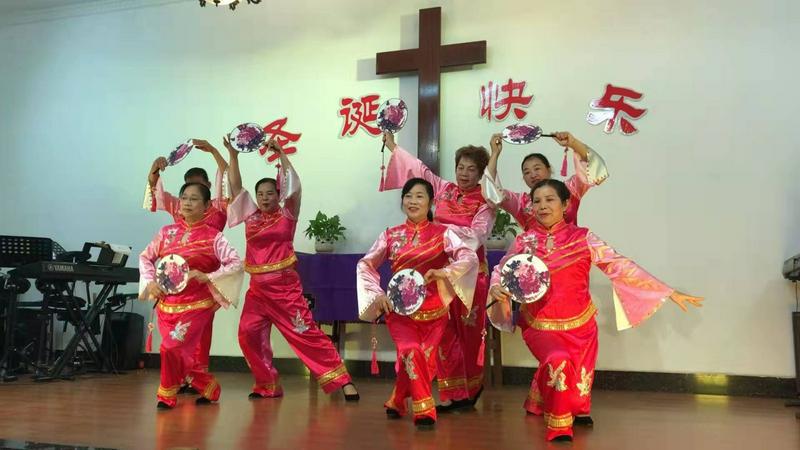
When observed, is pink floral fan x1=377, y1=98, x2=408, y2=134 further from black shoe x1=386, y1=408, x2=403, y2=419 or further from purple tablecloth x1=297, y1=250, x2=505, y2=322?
black shoe x1=386, y1=408, x2=403, y2=419

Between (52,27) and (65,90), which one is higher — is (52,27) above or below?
above

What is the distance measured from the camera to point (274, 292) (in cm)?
441

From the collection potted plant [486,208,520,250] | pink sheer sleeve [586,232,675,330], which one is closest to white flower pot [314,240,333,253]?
potted plant [486,208,520,250]

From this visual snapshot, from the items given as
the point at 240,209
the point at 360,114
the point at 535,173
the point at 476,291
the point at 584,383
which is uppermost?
the point at 360,114

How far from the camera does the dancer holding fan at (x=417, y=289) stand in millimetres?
3281

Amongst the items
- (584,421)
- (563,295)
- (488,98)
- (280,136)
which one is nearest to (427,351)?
(563,295)

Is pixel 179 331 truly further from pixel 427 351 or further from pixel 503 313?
pixel 503 313

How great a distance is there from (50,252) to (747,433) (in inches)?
200

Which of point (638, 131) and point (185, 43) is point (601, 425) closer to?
point (638, 131)

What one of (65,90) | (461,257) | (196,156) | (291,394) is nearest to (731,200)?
(461,257)

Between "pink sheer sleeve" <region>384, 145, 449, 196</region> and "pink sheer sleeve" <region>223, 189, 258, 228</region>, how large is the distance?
37.0 inches

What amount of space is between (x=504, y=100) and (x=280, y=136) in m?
2.14

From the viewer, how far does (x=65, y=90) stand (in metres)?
7.18

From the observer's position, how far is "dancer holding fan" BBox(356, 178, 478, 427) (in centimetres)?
328
